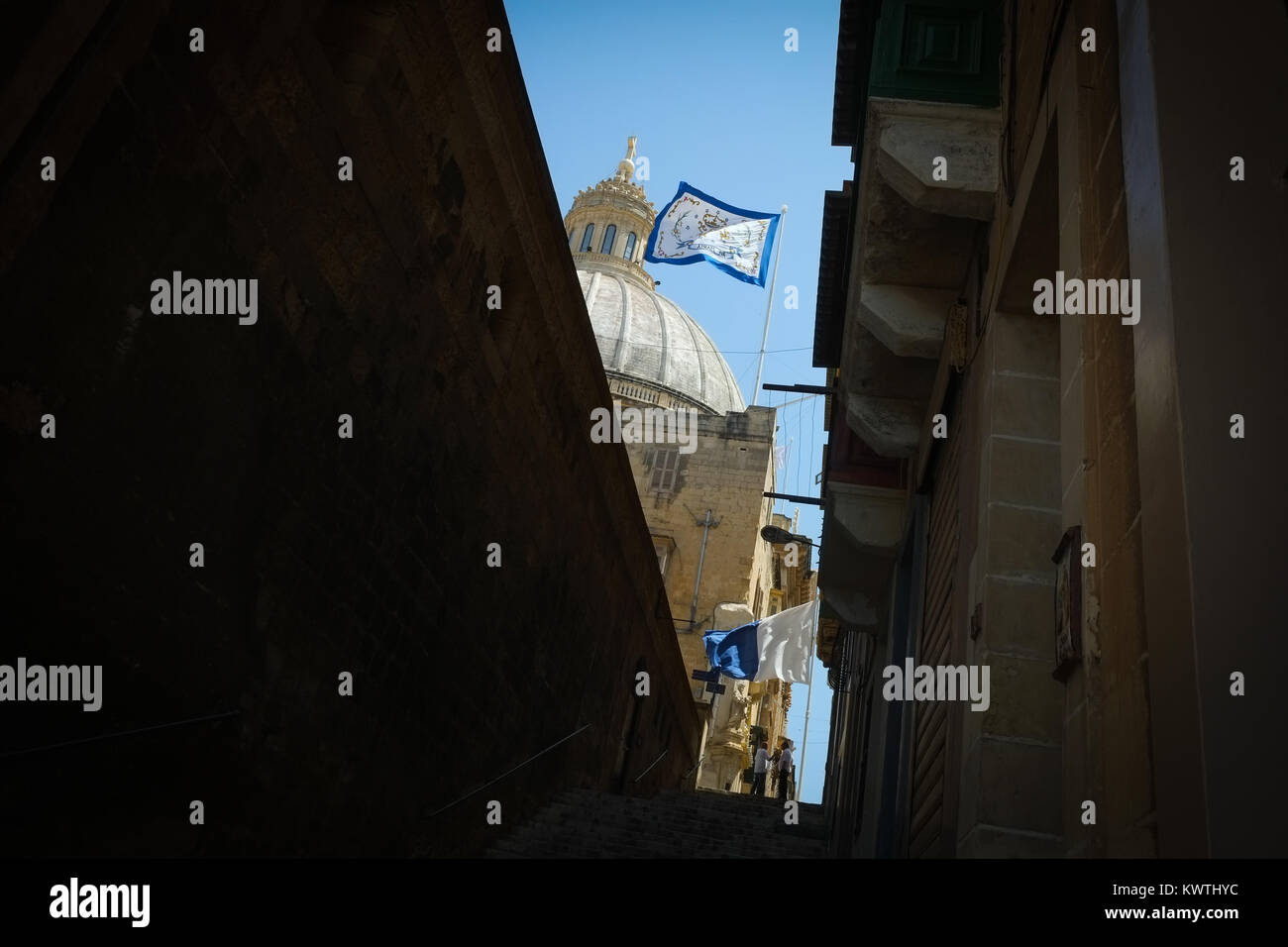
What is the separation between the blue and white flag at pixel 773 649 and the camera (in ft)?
69.4

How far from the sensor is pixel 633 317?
5516 centimetres

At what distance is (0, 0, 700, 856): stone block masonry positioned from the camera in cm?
452

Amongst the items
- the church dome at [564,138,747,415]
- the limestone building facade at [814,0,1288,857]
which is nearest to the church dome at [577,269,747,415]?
the church dome at [564,138,747,415]

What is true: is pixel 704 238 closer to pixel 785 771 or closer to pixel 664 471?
pixel 785 771

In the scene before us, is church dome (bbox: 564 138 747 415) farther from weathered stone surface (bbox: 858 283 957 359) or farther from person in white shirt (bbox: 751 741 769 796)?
weathered stone surface (bbox: 858 283 957 359)

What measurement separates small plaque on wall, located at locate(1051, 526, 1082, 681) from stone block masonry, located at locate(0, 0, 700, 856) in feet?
12.6

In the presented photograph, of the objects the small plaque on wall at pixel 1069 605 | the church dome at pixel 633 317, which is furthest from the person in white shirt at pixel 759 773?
the church dome at pixel 633 317

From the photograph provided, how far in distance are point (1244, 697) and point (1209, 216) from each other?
Result: 1252mm

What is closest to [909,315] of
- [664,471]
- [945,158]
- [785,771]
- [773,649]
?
[945,158]

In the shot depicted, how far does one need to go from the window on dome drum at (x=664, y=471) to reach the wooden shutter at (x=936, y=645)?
28388mm

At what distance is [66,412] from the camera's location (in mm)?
4547
